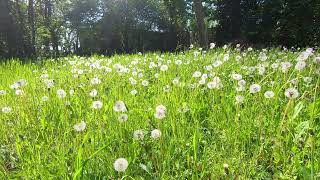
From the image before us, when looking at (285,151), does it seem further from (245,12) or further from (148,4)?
(148,4)

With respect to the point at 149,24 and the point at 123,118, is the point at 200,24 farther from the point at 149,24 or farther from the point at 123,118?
the point at 149,24

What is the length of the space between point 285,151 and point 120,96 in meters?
1.62

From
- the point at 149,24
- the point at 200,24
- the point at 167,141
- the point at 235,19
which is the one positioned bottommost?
the point at 167,141

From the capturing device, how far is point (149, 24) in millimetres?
38688

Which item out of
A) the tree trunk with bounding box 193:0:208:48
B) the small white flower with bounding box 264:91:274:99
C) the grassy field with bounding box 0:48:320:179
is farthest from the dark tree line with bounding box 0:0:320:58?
the small white flower with bounding box 264:91:274:99

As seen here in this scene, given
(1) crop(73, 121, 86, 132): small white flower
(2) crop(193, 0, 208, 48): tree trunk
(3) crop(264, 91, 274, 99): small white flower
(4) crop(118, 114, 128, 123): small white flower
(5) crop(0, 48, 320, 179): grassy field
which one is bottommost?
(5) crop(0, 48, 320, 179): grassy field

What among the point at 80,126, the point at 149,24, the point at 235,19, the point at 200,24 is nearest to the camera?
the point at 80,126

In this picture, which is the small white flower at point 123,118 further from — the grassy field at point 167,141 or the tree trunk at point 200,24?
the tree trunk at point 200,24

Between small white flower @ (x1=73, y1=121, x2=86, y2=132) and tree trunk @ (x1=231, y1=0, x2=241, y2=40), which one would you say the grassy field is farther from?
tree trunk @ (x1=231, y1=0, x2=241, y2=40)

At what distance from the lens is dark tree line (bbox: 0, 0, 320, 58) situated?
17311 mm

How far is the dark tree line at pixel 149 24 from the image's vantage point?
17.3m

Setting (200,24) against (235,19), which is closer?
(200,24)

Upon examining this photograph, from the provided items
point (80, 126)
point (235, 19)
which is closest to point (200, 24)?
point (235, 19)

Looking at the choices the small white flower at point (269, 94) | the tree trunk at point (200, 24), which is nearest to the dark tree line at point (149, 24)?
the tree trunk at point (200, 24)
